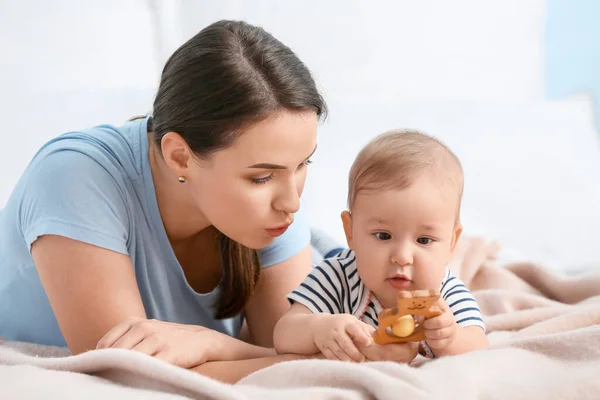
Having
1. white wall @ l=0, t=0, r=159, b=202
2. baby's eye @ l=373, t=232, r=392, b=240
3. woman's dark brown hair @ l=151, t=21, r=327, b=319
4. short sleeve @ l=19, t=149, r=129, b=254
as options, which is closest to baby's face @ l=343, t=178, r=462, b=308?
baby's eye @ l=373, t=232, r=392, b=240

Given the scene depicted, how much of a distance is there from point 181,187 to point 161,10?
4.90ft

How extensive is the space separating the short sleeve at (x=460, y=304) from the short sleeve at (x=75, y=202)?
1.91 feet

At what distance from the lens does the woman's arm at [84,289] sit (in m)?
1.32

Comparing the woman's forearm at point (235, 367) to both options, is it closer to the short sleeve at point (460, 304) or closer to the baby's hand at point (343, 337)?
the baby's hand at point (343, 337)

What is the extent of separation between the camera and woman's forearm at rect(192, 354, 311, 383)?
50.6 inches

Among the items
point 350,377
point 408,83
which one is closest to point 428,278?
point 350,377

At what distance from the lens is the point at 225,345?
1381 millimetres

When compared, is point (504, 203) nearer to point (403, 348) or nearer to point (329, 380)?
point (403, 348)

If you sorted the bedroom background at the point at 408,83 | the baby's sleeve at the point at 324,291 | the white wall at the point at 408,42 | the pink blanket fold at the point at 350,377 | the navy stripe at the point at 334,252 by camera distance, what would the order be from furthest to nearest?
the white wall at the point at 408,42, the bedroom background at the point at 408,83, the navy stripe at the point at 334,252, the baby's sleeve at the point at 324,291, the pink blanket fold at the point at 350,377

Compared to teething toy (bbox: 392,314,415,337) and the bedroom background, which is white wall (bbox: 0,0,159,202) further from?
teething toy (bbox: 392,314,415,337)

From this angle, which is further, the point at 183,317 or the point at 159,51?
the point at 159,51

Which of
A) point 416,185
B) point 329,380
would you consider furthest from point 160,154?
point 329,380

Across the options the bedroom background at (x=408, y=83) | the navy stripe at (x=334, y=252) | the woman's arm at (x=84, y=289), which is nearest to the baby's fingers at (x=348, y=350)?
the woman's arm at (x=84, y=289)

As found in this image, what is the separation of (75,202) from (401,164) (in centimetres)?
57
